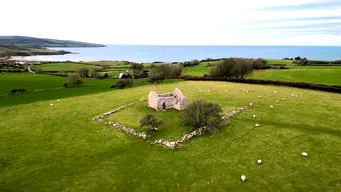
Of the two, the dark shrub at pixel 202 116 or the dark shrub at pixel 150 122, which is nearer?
the dark shrub at pixel 150 122

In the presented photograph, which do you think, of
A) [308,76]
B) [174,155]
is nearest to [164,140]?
[174,155]

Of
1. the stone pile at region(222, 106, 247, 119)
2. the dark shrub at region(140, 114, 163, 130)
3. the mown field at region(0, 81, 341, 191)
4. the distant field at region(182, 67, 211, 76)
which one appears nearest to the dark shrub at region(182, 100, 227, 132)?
the mown field at region(0, 81, 341, 191)

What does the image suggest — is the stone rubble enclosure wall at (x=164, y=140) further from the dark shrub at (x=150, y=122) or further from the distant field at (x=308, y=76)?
the distant field at (x=308, y=76)

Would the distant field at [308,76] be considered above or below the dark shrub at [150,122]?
above

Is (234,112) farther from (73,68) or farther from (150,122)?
(73,68)

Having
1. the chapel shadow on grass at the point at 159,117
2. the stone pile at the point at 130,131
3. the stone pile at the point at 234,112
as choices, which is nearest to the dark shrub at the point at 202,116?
the chapel shadow on grass at the point at 159,117

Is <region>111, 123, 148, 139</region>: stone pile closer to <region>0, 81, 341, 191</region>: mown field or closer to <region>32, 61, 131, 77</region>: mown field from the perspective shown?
<region>0, 81, 341, 191</region>: mown field
